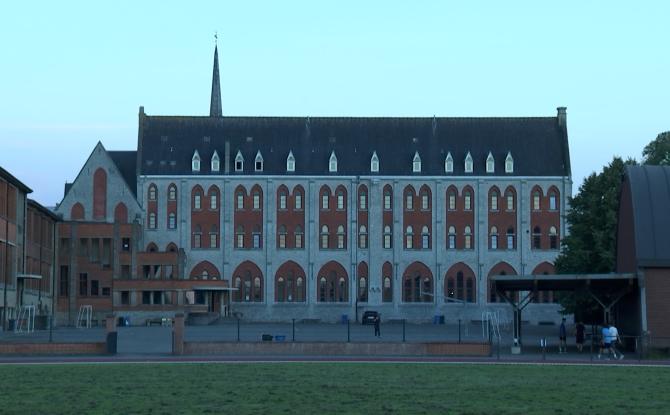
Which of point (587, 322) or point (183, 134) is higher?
point (183, 134)

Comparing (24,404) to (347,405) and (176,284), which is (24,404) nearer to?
(347,405)

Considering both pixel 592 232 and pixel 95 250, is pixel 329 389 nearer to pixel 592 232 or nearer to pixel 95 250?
pixel 592 232

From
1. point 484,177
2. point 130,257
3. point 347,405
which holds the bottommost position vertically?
point 347,405

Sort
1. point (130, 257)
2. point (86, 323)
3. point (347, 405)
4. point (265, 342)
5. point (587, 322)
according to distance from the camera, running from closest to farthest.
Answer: point (347, 405)
point (265, 342)
point (587, 322)
point (86, 323)
point (130, 257)

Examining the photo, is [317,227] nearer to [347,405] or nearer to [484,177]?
[484,177]

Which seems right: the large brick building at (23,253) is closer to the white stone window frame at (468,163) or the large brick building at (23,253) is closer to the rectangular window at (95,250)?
the rectangular window at (95,250)

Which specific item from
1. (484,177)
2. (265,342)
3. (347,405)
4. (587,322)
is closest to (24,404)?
(347,405)

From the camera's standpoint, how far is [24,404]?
3036 cm

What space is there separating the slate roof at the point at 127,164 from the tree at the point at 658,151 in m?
49.0

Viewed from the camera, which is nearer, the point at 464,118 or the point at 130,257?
the point at 130,257

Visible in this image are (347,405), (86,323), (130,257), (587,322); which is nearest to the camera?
(347,405)

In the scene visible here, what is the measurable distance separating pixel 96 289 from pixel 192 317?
11.5 metres

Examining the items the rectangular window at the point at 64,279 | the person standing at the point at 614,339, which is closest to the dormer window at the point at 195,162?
the rectangular window at the point at 64,279

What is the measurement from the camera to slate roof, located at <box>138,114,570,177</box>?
131 meters
